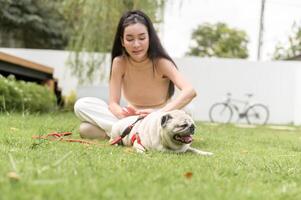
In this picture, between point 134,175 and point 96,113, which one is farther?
point 96,113

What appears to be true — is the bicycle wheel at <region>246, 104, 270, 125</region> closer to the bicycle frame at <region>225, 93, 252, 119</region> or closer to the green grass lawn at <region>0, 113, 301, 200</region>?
the bicycle frame at <region>225, 93, 252, 119</region>

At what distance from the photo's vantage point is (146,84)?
4.04 meters

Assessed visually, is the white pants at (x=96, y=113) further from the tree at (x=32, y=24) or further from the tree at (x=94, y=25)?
the tree at (x=32, y=24)

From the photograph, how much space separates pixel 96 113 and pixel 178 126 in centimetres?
120

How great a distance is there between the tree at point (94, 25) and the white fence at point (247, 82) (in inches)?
111

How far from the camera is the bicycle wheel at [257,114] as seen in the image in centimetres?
1379

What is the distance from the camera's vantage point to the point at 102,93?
12.0 meters

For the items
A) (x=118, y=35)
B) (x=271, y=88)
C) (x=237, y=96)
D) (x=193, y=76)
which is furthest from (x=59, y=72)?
(x=118, y=35)

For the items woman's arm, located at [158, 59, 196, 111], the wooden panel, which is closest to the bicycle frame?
the wooden panel

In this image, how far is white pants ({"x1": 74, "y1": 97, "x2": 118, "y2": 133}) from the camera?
13.1 feet

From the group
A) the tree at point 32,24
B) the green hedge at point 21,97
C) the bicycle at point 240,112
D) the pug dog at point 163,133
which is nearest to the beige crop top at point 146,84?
the pug dog at point 163,133

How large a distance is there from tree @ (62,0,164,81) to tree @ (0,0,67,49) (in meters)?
6.68

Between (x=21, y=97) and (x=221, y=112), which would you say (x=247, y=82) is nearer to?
(x=221, y=112)

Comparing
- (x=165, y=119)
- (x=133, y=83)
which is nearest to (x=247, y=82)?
(x=133, y=83)
